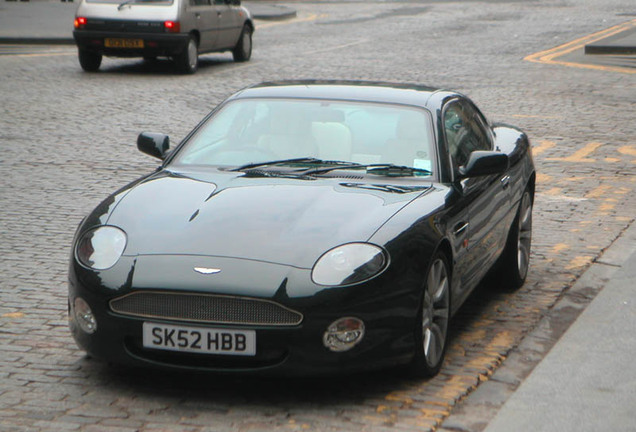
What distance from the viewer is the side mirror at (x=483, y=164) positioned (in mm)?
6434

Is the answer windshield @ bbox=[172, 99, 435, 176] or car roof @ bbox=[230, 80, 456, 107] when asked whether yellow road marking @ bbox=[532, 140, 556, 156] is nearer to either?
car roof @ bbox=[230, 80, 456, 107]

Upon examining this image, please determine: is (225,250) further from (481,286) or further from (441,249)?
(481,286)

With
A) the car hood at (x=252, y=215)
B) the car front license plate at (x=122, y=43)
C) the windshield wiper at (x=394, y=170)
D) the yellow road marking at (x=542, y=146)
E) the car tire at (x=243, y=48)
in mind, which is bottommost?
the car tire at (x=243, y=48)

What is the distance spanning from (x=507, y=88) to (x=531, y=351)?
513 inches

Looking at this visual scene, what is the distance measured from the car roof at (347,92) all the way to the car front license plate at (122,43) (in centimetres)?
1385

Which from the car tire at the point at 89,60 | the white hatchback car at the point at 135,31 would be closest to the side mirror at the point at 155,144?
the white hatchback car at the point at 135,31

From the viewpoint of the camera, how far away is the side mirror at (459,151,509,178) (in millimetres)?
6434

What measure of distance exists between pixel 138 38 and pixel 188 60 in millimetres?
901

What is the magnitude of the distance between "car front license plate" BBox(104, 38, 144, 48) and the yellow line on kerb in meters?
7.44

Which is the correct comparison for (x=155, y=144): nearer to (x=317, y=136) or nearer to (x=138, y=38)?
(x=317, y=136)

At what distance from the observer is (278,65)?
22.0 metres

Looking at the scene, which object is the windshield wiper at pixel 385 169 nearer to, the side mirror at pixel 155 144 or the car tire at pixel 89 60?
the side mirror at pixel 155 144

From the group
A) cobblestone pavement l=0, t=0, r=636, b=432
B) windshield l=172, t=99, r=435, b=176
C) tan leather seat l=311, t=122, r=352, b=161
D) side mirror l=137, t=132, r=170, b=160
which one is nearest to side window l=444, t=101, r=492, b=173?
windshield l=172, t=99, r=435, b=176

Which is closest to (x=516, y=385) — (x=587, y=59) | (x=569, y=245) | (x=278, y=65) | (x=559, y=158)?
(x=569, y=245)
